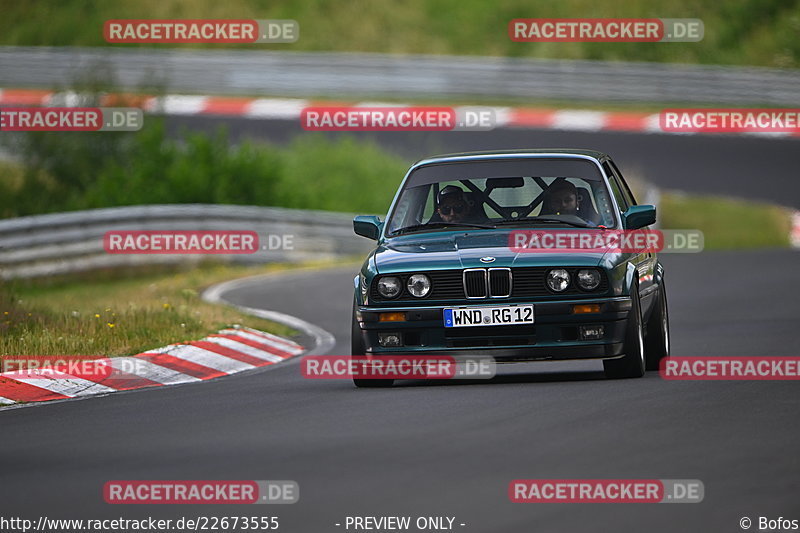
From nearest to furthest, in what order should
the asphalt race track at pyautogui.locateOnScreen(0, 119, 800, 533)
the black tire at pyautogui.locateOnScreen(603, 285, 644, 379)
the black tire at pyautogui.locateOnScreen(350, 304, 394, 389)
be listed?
1. the asphalt race track at pyautogui.locateOnScreen(0, 119, 800, 533)
2. the black tire at pyautogui.locateOnScreen(603, 285, 644, 379)
3. the black tire at pyautogui.locateOnScreen(350, 304, 394, 389)

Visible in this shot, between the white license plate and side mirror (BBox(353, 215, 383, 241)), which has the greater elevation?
side mirror (BBox(353, 215, 383, 241))

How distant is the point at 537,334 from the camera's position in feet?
33.9

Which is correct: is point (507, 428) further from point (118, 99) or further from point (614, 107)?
point (614, 107)

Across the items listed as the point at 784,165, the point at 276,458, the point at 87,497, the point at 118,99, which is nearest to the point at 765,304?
the point at 276,458

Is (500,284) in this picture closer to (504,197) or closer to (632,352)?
(632,352)

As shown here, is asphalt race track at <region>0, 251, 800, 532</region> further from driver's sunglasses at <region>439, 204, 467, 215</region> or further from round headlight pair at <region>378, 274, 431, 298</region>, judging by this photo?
driver's sunglasses at <region>439, 204, 467, 215</region>

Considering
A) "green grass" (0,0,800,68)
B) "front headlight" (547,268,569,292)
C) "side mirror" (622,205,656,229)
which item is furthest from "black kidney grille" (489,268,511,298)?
"green grass" (0,0,800,68)

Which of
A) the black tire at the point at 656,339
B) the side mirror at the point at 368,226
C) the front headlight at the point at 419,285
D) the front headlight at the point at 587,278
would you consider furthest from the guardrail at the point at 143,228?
the front headlight at the point at 587,278

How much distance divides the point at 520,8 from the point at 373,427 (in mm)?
36327

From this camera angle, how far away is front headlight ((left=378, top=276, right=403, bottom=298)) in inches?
415

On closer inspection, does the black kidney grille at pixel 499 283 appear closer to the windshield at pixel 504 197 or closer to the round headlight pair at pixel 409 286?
the round headlight pair at pixel 409 286

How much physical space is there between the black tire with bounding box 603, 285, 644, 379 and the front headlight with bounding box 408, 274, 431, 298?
1292mm

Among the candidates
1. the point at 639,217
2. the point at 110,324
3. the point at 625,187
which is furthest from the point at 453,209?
the point at 110,324

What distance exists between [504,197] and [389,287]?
1382mm
